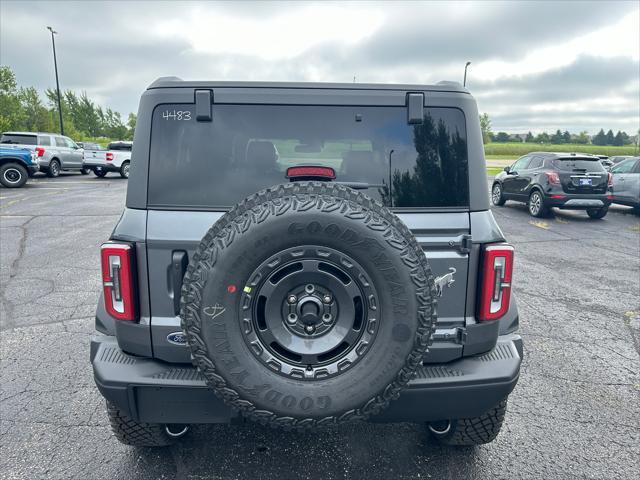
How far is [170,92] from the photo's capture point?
2.07 meters

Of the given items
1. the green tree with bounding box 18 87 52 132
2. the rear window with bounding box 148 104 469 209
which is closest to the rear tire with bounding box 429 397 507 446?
the rear window with bounding box 148 104 469 209

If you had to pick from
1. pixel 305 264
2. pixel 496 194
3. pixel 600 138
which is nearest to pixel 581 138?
pixel 600 138

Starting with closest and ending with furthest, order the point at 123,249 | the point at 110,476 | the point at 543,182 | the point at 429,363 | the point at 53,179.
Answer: the point at 123,249, the point at 429,363, the point at 110,476, the point at 543,182, the point at 53,179

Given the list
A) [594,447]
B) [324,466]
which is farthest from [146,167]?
[594,447]

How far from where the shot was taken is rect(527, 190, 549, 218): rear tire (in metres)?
11.3

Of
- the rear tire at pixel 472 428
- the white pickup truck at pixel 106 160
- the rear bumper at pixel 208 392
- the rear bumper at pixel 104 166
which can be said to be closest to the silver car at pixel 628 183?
the rear tire at pixel 472 428

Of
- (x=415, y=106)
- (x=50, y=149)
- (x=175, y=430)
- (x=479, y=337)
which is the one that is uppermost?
(x=50, y=149)

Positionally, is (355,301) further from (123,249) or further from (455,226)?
(123,249)

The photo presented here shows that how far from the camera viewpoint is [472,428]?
7.96ft

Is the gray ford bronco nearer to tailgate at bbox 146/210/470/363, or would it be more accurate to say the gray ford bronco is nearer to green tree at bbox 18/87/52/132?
tailgate at bbox 146/210/470/363

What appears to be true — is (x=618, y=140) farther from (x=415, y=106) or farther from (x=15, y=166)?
(x=415, y=106)

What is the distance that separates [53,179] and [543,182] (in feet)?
66.2

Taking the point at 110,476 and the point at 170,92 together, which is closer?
the point at 170,92

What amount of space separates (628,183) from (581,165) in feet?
7.31
